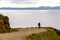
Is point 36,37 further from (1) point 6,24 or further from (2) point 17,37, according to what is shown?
(1) point 6,24

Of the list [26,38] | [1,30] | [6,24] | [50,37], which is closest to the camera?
[26,38]

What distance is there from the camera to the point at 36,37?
854 inches

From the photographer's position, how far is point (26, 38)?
69.4 ft

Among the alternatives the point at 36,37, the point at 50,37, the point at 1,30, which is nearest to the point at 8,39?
the point at 36,37

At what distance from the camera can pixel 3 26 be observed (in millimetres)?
29625

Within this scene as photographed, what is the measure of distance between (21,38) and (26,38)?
50cm

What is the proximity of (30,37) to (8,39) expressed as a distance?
5.49ft

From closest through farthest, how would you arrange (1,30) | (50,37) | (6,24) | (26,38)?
(26,38) < (50,37) < (1,30) < (6,24)

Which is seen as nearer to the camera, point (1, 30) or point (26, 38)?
point (26, 38)

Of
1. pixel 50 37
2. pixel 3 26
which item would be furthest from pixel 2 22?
pixel 50 37

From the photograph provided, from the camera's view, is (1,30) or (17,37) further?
(1,30)

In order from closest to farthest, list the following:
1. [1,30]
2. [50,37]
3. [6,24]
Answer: [50,37] → [1,30] → [6,24]

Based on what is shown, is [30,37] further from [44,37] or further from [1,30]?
[1,30]

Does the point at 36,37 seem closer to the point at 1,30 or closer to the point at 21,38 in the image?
the point at 21,38
